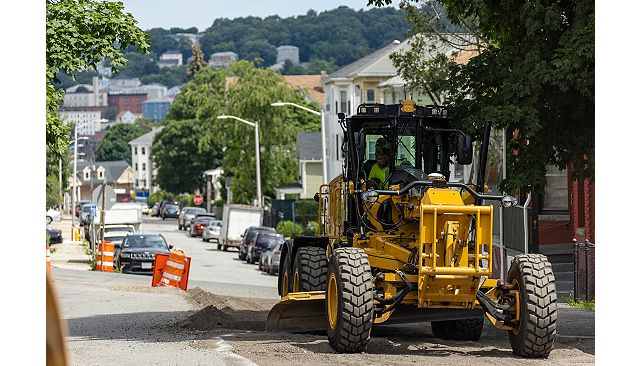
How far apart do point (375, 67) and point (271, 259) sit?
31513 millimetres

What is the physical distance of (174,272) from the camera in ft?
111

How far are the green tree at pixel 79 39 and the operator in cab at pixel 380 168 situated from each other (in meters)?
5.63

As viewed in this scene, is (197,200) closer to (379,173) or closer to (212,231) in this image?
(212,231)

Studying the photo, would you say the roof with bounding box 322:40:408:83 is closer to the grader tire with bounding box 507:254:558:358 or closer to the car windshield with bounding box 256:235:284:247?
the car windshield with bounding box 256:235:284:247

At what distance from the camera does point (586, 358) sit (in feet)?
50.4

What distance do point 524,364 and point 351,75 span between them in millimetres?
63235

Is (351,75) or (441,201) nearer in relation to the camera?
(441,201)

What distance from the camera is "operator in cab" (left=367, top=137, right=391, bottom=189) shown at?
1698 centimetres

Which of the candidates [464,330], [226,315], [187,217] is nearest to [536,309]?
[464,330]

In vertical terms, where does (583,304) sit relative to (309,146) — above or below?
below

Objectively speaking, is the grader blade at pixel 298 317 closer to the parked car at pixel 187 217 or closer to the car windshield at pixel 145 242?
the car windshield at pixel 145 242

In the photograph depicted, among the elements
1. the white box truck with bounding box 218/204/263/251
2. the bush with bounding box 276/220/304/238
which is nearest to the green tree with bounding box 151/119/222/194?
the white box truck with bounding box 218/204/263/251
